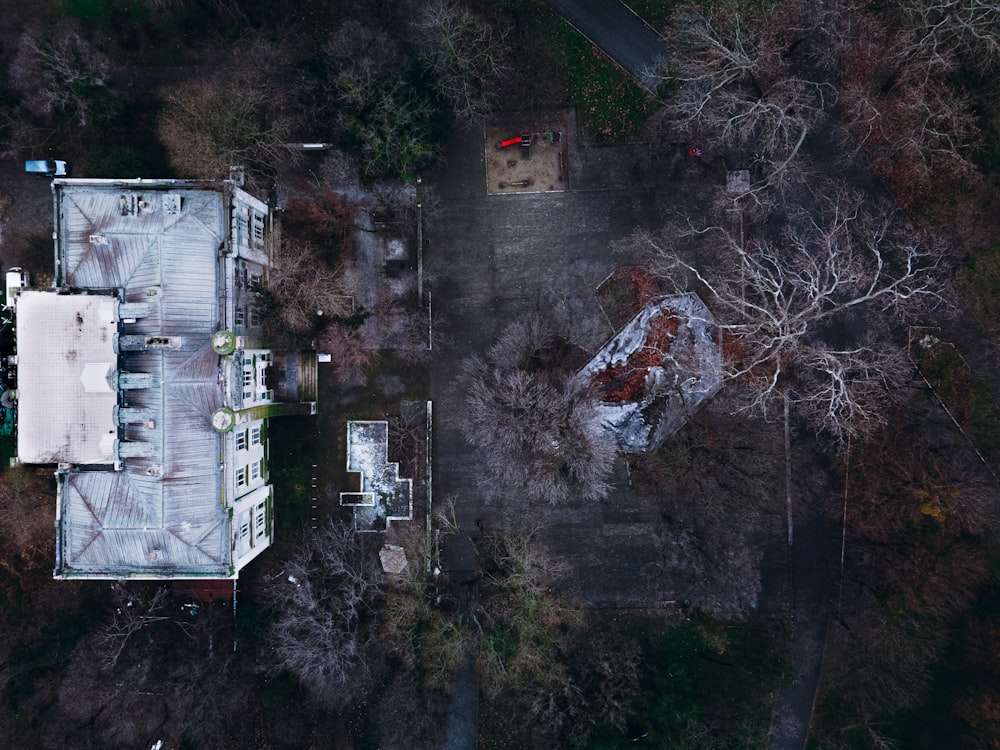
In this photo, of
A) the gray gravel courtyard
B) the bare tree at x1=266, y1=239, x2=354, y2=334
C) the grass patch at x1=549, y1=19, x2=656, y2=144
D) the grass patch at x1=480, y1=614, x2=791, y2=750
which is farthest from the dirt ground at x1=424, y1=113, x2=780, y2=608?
the bare tree at x1=266, y1=239, x2=354, y2=334

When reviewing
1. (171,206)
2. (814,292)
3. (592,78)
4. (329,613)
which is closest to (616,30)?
(592,78)

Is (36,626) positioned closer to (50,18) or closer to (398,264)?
(398,264)

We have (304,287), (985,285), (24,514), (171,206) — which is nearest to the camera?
(171,206)

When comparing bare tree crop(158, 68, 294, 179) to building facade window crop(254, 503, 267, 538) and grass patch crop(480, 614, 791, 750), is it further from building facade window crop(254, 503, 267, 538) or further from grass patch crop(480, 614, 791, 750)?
grass patch crop(480, 614, 791, 750)

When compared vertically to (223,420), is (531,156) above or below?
above

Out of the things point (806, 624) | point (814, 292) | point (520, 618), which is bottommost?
point (806, 624)

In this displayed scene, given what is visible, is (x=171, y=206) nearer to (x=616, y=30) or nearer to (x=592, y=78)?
(x=592, y=78)

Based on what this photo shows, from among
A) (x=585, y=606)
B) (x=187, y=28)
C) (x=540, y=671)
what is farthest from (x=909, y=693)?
(x=187, y=28)
